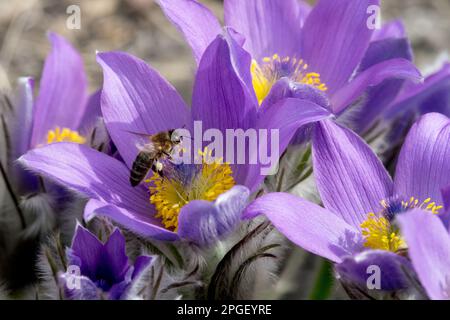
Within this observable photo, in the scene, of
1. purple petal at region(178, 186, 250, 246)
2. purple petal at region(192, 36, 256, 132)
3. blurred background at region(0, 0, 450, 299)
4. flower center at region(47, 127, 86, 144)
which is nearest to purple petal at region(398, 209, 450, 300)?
purple petal at region(178, 186, 250, 246)

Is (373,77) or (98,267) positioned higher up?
(373,77)

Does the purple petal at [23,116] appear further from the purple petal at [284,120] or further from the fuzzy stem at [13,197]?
the purple petal at [284,120]

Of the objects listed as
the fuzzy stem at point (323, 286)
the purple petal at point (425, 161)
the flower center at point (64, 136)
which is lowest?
the fuzzy stem at point (323, 286)

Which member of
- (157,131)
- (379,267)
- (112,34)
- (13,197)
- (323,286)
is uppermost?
(112,34)

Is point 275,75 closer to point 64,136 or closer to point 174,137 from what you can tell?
point 174,137

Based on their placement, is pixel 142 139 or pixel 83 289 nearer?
pixel 83 289

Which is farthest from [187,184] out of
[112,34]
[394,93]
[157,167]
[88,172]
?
[112,34]

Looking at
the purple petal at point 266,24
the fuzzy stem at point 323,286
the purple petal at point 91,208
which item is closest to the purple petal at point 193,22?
the purple petal at point 266,24
